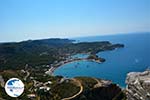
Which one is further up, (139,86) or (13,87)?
(139,86)

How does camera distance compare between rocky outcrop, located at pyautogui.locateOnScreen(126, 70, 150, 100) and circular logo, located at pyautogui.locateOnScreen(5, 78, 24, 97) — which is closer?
rocky outcrop, located at pyautogui.locateOnScreen(126, 70, 150, 100)

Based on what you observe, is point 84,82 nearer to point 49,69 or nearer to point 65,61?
point 49,69

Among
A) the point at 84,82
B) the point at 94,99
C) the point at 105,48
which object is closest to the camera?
the point at 94,99

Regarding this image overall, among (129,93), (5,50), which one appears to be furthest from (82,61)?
(129,93)

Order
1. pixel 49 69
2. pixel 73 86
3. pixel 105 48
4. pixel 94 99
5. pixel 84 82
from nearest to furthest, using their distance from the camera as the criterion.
Answer: pixel 94 99 < pixel 73 86 < pixel 84 82 < pixel 49 69 < pixel 105 48

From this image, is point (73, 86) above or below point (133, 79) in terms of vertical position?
below

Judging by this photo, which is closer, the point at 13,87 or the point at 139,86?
the point at 139,86

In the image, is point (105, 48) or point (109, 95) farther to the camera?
point (105, 48)

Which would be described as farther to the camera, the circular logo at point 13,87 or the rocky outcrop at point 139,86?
the circular logo at point 13,87
